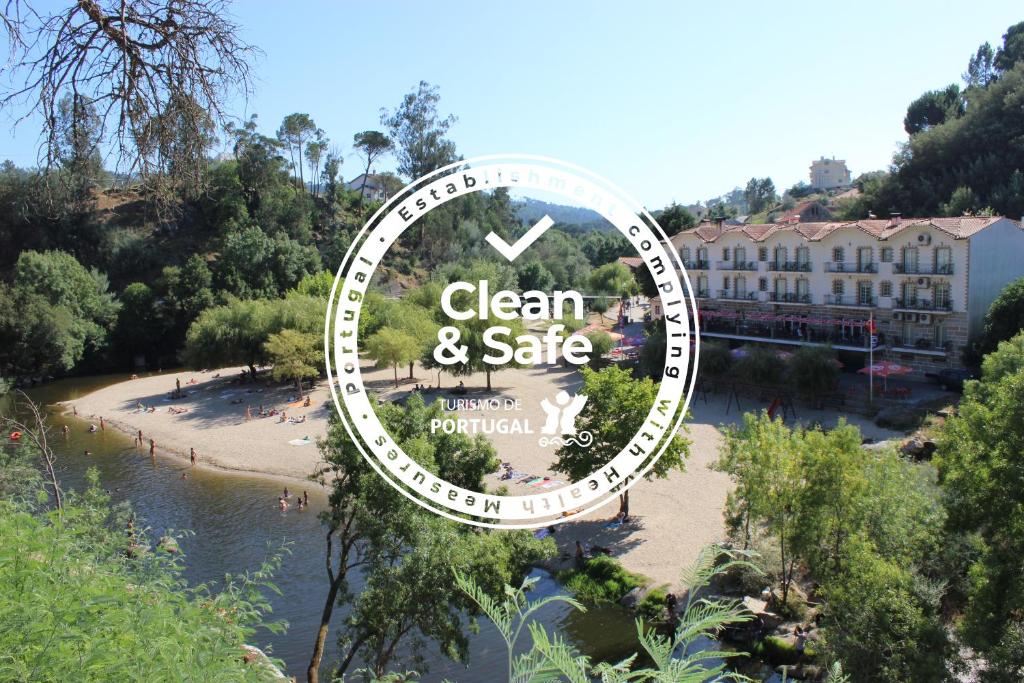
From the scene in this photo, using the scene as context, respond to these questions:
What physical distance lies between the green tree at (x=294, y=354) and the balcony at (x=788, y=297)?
20978mm

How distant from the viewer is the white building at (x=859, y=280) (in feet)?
97.1

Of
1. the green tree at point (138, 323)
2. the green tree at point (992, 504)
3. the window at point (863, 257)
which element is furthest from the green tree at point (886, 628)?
the green tree at point (138, 323)

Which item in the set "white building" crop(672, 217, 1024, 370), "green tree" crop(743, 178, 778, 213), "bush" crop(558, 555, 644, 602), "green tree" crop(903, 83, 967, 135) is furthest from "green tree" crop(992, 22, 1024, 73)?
"bush" crop(558, 555, 644, 602)

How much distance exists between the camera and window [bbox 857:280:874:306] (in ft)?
106

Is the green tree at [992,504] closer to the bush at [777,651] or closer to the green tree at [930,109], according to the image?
the bush at [777,651]

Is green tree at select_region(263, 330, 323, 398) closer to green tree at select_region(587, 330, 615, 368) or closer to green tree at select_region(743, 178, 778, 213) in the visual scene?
green tree at select_region(587, 330, 615, 368)

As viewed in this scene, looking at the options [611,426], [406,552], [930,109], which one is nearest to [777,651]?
[611,426]

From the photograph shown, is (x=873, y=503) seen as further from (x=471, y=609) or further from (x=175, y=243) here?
(x=175, y=243)

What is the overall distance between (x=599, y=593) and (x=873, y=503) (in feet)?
20.7

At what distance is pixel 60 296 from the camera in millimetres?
46438

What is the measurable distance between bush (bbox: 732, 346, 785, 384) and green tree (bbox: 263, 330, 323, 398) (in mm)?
18912

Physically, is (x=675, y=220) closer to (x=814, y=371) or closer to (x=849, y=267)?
(x=849, y=267)

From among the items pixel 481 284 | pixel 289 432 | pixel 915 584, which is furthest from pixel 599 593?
pixel 481 284

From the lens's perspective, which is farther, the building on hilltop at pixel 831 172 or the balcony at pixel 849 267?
the building on hilltop at pixel 831 172
